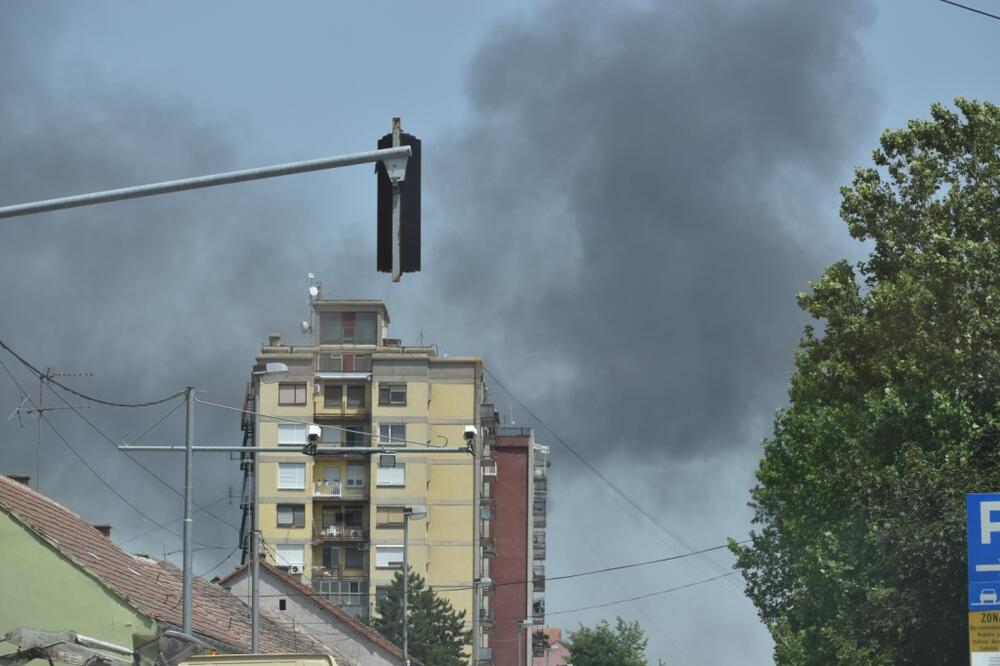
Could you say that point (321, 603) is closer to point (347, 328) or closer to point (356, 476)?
point (356, 476)

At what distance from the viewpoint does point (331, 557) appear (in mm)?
109000

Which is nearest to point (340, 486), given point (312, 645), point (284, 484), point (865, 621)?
point (284, 484)

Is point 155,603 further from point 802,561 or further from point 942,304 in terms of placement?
point 942,304

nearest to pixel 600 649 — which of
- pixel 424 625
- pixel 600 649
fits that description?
pixel 600 649

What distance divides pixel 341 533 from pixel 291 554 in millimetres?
3408

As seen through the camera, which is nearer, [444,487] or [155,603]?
[155,603]

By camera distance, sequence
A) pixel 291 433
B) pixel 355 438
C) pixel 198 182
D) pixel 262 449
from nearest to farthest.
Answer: pixel 198 182
pixel 262 449
pixel 291 433
pixel 355 438

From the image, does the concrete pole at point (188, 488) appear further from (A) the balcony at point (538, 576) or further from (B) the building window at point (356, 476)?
(A) the balcony at point (538, 576)

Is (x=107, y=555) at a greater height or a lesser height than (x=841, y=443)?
lesser

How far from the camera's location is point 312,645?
201 feet

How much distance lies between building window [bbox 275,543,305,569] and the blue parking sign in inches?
3525

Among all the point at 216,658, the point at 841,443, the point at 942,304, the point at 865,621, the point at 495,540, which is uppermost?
the point at 495,540

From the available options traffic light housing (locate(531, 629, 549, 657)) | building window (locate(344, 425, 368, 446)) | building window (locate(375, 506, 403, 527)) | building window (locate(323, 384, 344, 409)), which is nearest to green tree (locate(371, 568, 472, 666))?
building window (locate(375, 506, 403, 527))

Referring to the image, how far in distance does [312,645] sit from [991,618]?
42.8 metres
